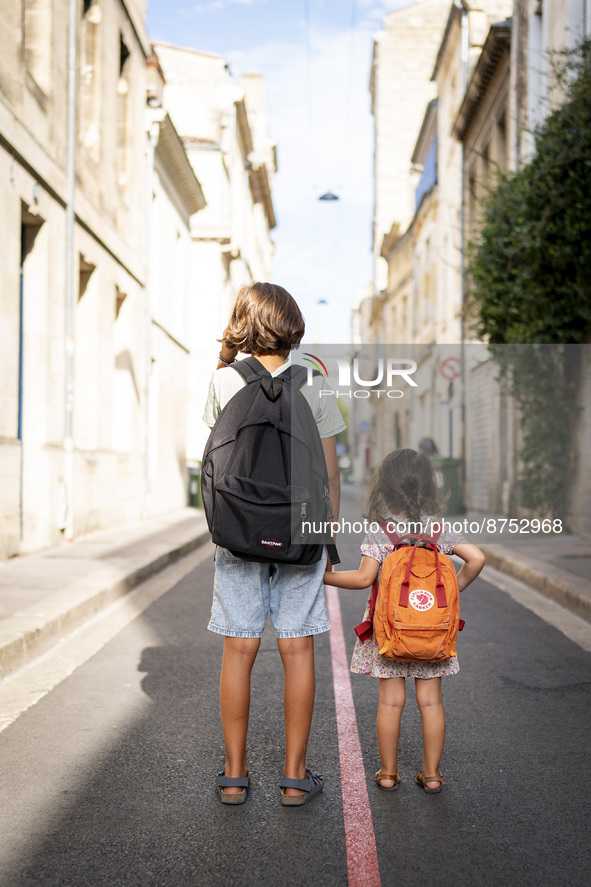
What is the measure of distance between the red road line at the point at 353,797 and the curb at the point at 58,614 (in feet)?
6.32

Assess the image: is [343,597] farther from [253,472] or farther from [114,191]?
[114,191]

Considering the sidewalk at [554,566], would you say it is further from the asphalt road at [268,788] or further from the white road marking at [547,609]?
the asphalt road at [268,788]

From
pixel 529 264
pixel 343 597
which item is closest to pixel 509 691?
pixel 343 597

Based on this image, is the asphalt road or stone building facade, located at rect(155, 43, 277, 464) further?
stone building facade, located at rect(155, 43, 277, 464)

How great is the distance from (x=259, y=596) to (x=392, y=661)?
23.7 inches

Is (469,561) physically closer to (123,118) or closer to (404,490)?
(404,490)

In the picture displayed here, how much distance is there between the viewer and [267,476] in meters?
3.12

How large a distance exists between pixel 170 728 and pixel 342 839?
147 centimetres

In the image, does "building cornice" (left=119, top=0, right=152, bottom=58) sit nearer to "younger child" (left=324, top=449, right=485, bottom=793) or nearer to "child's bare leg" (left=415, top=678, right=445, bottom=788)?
"younger child" (left=324, top=449, right=485, bottom=793)

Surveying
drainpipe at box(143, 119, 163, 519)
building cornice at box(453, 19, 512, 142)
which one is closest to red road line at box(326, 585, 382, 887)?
drainpipe at box(143, 119, 163, 519)

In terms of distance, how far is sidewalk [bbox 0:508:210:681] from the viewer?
576 centimetres

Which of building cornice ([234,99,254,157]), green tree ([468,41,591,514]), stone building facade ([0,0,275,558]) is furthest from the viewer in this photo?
building cornice ([234,99,254,157])

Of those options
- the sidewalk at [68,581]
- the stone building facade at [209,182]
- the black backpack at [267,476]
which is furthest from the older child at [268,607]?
the stone building facade at [209,182]

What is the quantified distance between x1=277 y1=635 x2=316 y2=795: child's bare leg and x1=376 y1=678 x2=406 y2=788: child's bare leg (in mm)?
312
